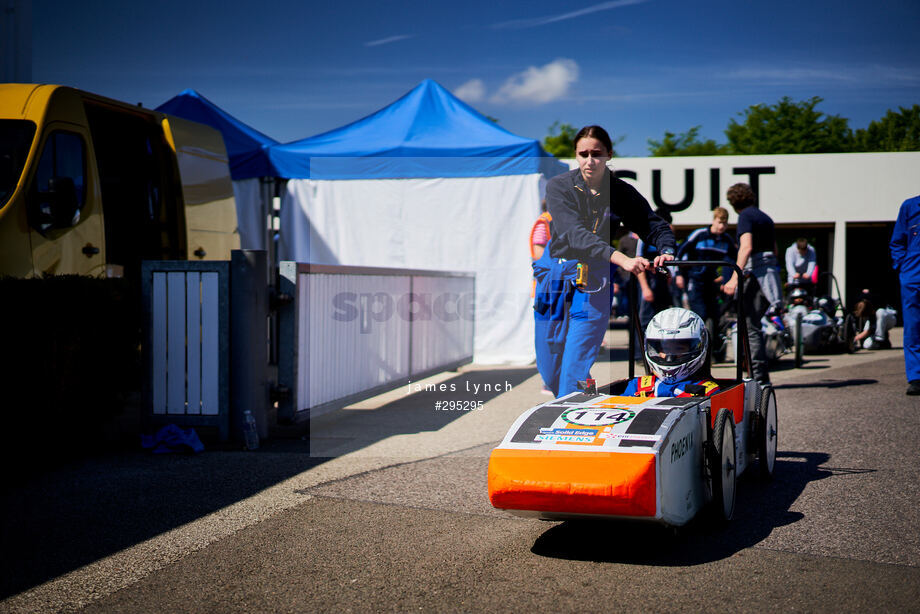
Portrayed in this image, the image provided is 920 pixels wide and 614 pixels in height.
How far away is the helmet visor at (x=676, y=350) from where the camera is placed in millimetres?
4504

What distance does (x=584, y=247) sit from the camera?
4637mm

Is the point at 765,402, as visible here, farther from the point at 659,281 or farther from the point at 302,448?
the point at 659,281

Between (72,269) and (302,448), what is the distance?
2.76 meters

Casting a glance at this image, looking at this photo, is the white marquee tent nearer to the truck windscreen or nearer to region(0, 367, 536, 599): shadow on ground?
region(0, 367, 536, 599): shadow on ground

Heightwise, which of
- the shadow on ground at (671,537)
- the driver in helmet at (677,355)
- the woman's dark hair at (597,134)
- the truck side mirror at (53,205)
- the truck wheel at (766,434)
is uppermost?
the woman's dark hair at (597,134)

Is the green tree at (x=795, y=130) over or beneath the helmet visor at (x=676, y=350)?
over

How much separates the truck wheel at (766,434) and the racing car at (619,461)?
846mm

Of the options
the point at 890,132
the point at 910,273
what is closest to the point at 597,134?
the point at 910,273

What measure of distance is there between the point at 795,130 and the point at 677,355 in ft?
222

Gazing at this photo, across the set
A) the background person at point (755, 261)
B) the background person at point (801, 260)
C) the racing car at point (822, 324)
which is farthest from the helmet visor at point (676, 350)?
the background person at point (801, 260)

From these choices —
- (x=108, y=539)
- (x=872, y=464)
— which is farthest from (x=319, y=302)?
(x=872, y=464)

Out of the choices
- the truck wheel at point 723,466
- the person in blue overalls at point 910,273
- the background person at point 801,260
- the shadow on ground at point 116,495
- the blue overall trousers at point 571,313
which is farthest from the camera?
the background person at point 801,260

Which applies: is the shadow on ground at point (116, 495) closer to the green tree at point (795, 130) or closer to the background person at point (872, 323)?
the background person at point (872, 323)

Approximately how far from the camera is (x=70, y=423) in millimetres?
5895
